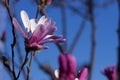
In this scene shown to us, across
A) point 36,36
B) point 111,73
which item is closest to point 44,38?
point 36,36

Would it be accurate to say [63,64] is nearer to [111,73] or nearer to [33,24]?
[33,24]

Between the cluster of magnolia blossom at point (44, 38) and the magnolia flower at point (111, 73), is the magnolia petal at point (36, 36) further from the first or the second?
the magnolia flower at point (111, 73)

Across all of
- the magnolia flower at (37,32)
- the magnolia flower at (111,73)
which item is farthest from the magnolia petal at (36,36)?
the magnolia flower at (111,73)

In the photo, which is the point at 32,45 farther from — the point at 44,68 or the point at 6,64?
the point at 44,68

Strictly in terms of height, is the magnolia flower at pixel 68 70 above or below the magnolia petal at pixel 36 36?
below

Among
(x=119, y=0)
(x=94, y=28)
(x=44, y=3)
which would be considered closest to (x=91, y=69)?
(x=94, y=28)

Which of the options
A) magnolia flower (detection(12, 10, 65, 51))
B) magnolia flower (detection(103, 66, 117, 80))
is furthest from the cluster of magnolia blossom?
magnolia flower (detection(103, 66, 117, 80))
